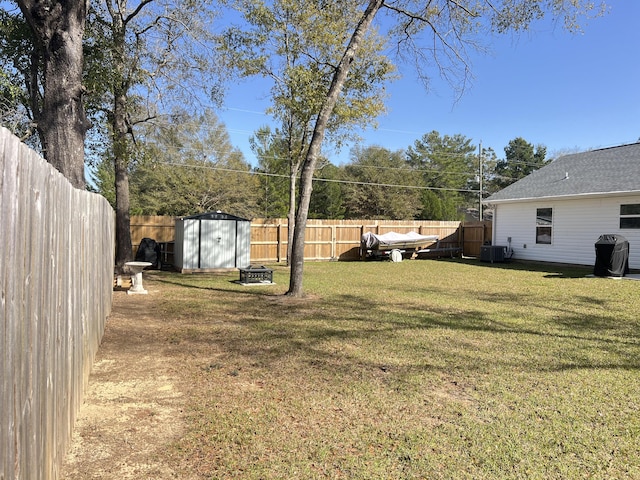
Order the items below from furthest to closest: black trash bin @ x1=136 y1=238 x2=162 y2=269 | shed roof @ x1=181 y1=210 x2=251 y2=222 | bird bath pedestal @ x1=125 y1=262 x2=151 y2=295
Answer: black trash bin @ x1=136 y1=238 x2=162 y2=269, shed roof @ x1=181 y1=210 x2=251 y2=222, bird bath pedestal @ x1=125 y1=262 x2=151 y2=295

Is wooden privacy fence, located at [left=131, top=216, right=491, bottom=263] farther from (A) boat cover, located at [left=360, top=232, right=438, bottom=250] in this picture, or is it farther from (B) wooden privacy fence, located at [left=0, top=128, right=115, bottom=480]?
(B) wooden privacy fence, located at [left=0, top=128, right=115, bottom=480]

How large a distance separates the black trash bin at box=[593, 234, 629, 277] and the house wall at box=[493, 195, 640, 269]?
6.10 ft

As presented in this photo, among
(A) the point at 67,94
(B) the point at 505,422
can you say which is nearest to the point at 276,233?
(A) the point at 67,94

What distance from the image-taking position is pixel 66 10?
7016 millimetres

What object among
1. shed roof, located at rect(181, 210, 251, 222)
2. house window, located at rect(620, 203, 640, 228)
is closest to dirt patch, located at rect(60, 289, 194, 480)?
shed roof, located at rect(181, 210, 251, 222)

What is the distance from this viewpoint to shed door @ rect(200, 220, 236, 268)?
1417 centimetres

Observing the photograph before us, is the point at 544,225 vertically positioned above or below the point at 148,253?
above

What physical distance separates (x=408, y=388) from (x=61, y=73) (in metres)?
6.94

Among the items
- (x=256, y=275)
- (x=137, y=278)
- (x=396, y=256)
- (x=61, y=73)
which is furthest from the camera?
(x=396, y=256)

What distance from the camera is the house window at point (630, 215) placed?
1453 cm

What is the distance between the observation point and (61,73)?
23.1 feet

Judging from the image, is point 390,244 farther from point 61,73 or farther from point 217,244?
point 61,73

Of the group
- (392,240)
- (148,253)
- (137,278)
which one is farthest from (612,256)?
(148,253)

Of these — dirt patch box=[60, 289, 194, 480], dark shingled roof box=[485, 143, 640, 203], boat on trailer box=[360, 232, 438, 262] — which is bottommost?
dirt patch box=[60, 289, 194, 480]
